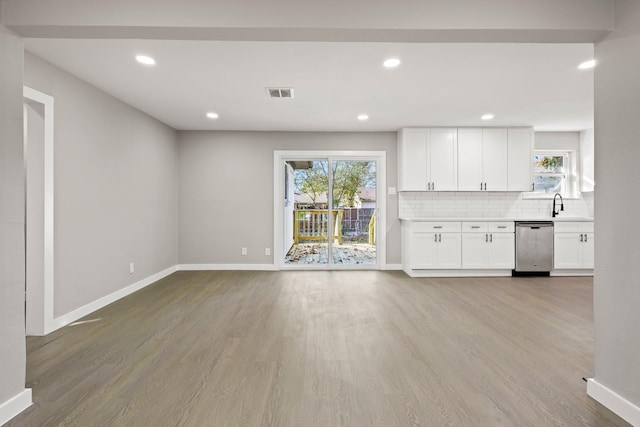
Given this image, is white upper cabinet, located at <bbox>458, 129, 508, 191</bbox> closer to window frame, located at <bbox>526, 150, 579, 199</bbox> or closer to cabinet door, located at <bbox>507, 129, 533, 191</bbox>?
cabinet door, located at <bbox>507, 129, 533, 191</bbox>

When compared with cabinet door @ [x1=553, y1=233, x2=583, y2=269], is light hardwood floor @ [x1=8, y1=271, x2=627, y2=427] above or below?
below

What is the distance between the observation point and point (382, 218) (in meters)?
5.71

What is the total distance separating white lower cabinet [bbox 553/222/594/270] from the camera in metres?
5.24

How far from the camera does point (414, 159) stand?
5422mm

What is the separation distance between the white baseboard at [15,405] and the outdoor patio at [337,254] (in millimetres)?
4108

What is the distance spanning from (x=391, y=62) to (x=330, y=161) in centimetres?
286

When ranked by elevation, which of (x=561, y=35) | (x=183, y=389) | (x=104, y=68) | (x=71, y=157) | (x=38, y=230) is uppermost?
(x=104, y=68)

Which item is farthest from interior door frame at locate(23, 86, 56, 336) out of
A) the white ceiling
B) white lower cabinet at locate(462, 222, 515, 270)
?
white lower cabinet at locate(462, 222, 515, 270)

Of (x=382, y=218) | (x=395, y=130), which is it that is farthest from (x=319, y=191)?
(x=395, y=130)

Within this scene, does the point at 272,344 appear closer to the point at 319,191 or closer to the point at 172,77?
the point at 172,77

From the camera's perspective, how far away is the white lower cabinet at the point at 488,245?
5203 millimetres

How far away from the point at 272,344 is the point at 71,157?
2678 mm

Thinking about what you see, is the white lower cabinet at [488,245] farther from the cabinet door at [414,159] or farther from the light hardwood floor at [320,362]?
the light hardwood floor at [320,362]

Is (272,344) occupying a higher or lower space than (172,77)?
lower
